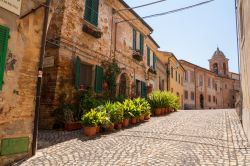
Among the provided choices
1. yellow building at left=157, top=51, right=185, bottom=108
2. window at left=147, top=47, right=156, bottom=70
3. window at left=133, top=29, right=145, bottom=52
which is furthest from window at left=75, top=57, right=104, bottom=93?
yellow building at left=157, top=51, right=185, bottom=108

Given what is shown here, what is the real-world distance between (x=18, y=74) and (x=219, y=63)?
4394 centimetres

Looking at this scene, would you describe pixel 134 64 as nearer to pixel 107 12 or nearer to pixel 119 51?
pixel 119 51

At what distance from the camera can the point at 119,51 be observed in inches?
509

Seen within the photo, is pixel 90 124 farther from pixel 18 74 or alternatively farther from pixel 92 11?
pixel 92 11

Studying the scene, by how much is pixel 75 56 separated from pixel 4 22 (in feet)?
16.0

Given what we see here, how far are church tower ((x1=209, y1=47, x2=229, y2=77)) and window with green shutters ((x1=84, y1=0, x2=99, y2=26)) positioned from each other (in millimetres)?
37532

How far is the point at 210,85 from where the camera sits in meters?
38.8

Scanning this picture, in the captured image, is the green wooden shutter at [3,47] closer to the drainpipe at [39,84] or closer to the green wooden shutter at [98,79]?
the drainpipe at [39,84]

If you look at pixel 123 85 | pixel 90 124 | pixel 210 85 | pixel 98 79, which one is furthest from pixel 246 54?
pixel 210 85

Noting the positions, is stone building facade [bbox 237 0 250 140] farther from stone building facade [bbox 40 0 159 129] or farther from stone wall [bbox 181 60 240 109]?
stone wall [bbox 181 60 240 109]

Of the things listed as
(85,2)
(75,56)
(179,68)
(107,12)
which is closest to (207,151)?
(75,56)

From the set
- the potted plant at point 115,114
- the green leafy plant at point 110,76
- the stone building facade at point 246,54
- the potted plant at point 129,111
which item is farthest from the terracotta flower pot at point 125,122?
the stone building facade at point 246,54

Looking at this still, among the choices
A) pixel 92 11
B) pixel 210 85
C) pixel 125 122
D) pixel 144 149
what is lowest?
pixel 144 149

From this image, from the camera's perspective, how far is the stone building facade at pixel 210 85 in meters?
33.3
